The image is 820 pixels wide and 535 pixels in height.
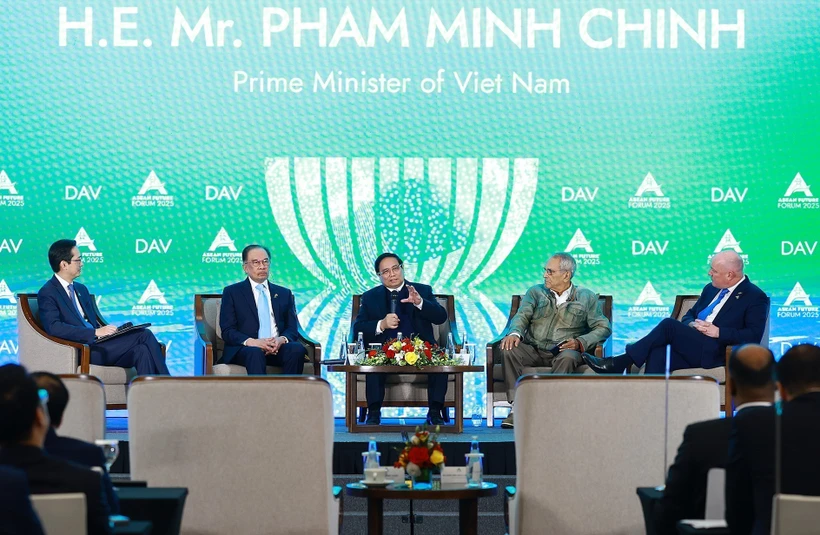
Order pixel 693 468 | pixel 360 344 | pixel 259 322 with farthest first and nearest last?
pixel 259 322, pixel 360 344, pixel 693 468

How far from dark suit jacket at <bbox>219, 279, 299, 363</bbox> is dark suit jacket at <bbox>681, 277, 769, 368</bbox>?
8.09ft

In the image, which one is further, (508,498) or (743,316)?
(743,316)

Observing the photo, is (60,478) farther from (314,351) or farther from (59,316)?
(59,316)

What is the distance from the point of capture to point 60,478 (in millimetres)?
2496

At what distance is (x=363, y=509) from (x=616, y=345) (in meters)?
3.20

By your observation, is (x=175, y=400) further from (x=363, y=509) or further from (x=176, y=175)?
(x=176, y=175)

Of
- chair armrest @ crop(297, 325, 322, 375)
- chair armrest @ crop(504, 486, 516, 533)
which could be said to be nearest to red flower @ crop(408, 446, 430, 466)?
chair armrest @ crop(504, 486, 516, 533)

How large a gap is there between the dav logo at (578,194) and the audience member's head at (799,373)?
198 inches

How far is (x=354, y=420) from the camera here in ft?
21.0

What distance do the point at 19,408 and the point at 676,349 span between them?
494 centimetres

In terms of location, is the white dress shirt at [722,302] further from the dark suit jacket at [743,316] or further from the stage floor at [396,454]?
→ the stage floor at [396,454]

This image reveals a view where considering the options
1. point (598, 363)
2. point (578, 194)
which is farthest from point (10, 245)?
point (598, 363)

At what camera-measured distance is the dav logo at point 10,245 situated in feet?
25.5

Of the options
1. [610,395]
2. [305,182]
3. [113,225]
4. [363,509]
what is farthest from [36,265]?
[610,395]
